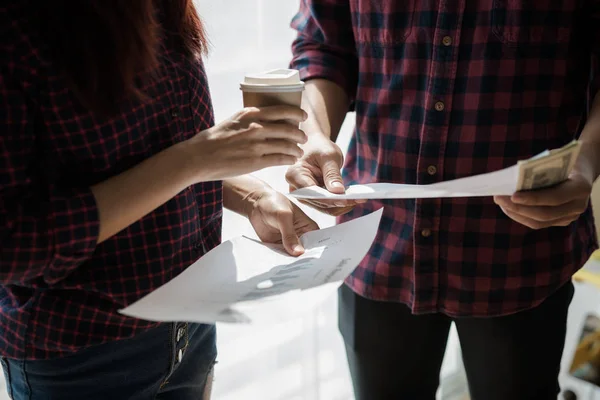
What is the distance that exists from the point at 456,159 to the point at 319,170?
26 centimetres

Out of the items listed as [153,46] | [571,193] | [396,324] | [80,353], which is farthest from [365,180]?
[80,353]

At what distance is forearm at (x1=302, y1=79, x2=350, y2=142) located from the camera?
3.67 feet

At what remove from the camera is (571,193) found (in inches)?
30.8

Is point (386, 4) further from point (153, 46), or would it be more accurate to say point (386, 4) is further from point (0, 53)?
point (0, 53)

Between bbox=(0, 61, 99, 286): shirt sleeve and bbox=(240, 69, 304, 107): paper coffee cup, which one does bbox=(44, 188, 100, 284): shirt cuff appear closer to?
bbox=(0, 61, 99, 286): shirt sleeve

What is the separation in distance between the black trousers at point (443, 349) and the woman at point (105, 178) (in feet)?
1.28

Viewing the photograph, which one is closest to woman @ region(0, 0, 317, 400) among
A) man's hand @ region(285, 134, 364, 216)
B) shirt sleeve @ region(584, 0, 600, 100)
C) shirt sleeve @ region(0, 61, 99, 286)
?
shirt sleeve @ region(0, 61, 99, 286)

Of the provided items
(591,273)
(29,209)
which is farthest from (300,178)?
(591,273)

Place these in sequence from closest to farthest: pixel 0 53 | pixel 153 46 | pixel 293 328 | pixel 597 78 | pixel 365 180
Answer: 1. pixel 0 53
2. pixel 153 46
3. pixel 597 78
4. pixel 365 180
5. pixel 293 328

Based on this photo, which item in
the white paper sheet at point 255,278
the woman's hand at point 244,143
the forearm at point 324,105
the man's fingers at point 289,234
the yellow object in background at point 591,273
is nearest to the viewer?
the white paper sheet at point 255,278

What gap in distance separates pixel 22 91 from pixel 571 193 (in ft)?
2.49

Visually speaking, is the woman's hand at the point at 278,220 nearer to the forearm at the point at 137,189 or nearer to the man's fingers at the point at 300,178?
the man's fingers at the point at 300,178

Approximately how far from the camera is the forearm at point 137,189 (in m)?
0.68

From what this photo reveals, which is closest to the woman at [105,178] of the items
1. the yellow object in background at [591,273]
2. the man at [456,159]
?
the man at [456,159]
